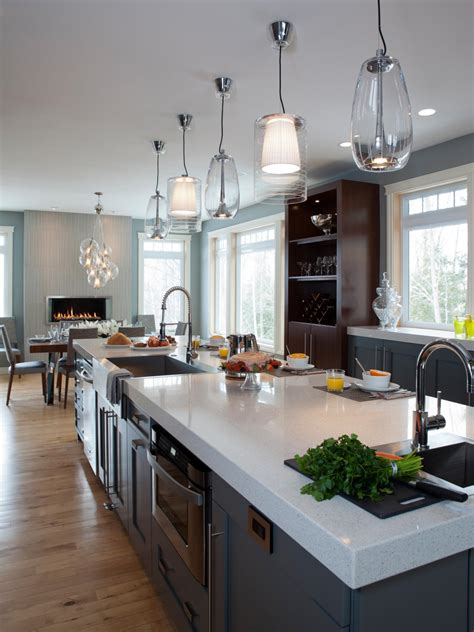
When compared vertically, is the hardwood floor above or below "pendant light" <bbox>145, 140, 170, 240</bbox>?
below

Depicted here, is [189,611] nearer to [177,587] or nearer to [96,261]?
[177,587]

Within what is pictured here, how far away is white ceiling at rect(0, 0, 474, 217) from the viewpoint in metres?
2.37

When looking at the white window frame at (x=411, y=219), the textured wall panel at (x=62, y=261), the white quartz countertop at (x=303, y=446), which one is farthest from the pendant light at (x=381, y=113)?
the textured wall panel at (x=62, y=261)

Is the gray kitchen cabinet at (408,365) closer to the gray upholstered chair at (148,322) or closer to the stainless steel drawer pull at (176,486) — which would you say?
the stainless steel drawer pull at (176,486)

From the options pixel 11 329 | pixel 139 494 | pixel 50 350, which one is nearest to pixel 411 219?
pixel 139 494

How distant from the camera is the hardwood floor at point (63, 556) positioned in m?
2.12

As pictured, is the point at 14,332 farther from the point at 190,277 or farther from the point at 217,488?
the point at 217,488

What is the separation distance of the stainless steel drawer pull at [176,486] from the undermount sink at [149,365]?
1.33 meters

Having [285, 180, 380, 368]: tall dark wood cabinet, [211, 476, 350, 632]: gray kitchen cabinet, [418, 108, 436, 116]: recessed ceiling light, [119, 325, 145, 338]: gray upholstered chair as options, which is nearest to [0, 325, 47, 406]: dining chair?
[119, 325, 145, 338]: gray upholstered chair

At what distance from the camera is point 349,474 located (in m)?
1.04

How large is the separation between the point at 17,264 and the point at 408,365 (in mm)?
7038

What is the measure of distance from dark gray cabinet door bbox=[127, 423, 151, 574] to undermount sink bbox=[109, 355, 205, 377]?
0.94m

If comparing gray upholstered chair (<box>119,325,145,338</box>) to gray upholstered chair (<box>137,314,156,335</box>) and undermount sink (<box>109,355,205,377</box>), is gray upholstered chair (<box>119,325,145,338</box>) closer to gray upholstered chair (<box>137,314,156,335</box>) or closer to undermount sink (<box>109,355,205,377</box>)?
undermount sink (<box>109,355,205,377</box>)

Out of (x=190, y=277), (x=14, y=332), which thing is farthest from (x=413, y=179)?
(x=14, y=332)
